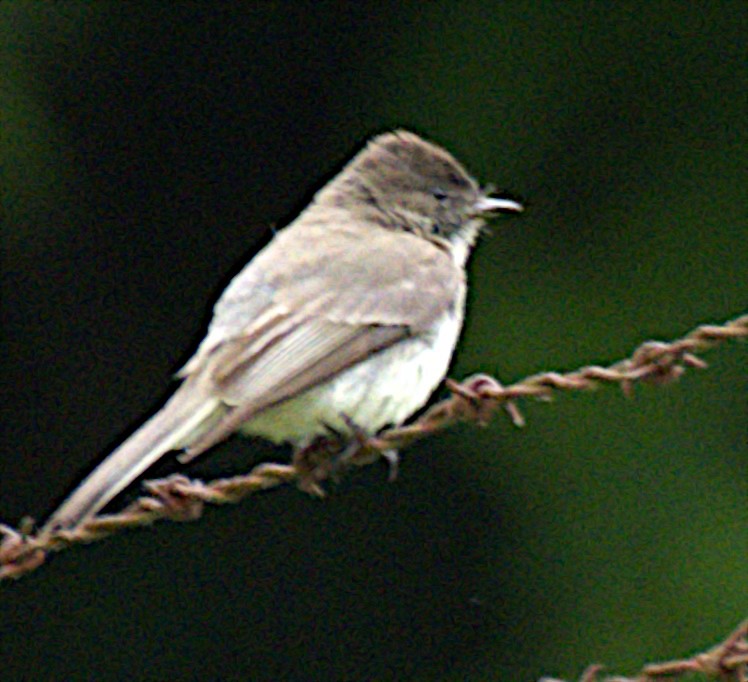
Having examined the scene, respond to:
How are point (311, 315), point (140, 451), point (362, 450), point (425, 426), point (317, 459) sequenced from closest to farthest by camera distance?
point (425, 426) → point (140, 451) → point (362, 450) → point (317, 459) → point (311, 315)

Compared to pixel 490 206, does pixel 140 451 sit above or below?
below

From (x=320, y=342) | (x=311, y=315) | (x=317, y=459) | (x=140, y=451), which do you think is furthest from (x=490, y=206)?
(x=140, y=451)

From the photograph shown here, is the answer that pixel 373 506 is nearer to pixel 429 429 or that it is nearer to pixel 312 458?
pixel 312 458

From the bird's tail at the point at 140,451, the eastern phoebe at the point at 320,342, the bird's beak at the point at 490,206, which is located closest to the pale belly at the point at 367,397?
the eastern phoebe at the point at 320,342

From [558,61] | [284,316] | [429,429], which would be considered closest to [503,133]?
[558,61]

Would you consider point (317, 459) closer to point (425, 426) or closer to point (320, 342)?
point (320, 342)
